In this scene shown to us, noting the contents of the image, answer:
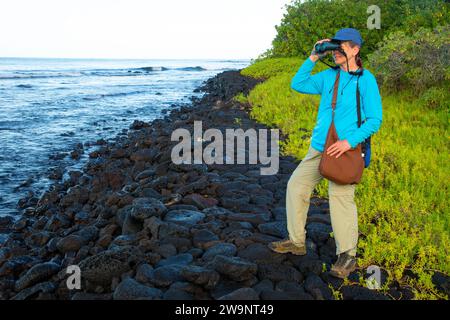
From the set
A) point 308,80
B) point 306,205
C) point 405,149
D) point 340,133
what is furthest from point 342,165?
point 405,149

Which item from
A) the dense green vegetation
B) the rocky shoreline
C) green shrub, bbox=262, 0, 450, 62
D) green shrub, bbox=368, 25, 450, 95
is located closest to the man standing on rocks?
the rocky shoreline

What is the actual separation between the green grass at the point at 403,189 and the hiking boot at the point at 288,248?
56 centimetres

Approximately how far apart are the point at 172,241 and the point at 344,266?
1.72 metres

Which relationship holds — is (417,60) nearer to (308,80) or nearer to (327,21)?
(308,80)

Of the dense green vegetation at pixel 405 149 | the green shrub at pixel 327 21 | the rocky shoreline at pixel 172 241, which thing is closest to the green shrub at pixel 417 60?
the dense green vegetation at pixel 405 149

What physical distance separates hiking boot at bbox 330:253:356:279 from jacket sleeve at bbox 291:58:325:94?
1.47 metres

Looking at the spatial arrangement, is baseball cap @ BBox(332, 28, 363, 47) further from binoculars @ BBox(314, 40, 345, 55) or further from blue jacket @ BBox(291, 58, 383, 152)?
blue jacket @ BBox(291, 58, 383, 152)

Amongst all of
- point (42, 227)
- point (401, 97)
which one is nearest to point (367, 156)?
point (42, 227)

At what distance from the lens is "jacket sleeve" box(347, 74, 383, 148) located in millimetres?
3195

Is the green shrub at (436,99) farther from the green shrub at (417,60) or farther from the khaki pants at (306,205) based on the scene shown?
the khaki pants at (306,205)

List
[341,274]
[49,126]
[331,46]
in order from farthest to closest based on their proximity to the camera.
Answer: [49,126], [341,274], [331,46]

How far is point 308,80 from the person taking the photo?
3.64 m

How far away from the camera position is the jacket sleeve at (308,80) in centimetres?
360

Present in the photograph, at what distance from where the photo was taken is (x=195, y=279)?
3.44 meters
